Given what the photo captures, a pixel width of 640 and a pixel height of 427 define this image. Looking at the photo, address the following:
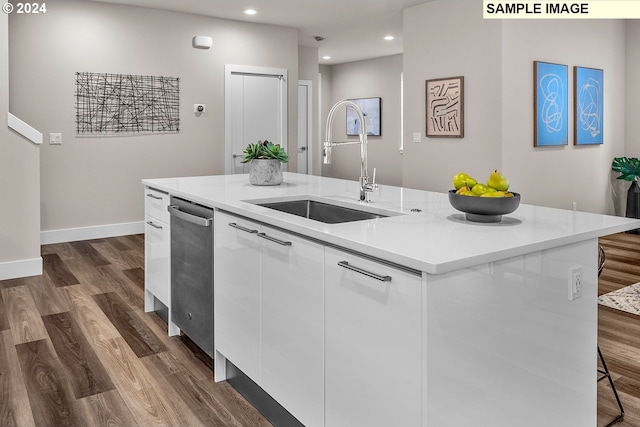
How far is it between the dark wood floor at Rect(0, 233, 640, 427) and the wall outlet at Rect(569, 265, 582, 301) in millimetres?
763

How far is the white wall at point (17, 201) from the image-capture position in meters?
4.14

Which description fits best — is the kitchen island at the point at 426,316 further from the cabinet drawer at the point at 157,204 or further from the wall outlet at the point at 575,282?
the cabinet drawer at the point at 157,204

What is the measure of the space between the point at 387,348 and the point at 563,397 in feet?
2.17

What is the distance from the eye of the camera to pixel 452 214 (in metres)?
1.91

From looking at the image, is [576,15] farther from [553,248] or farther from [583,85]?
[553,248]

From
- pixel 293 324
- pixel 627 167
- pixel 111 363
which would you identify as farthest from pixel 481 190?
pixel 627 167

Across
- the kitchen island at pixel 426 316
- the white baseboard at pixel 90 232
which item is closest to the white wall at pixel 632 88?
the kitchen island at pixel 426 316

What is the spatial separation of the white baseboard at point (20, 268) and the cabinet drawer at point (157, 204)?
1674 mm

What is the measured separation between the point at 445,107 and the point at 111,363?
434 centimetres

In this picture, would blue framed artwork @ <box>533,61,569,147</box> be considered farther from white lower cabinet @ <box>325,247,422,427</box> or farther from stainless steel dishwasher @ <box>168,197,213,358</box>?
white lower cabinet @ <box>325,247,422,427</box>

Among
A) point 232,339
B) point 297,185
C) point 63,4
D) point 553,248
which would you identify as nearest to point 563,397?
point 553,248

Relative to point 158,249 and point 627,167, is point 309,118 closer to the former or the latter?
point 627,167

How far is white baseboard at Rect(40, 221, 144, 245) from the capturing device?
5559 millimetres

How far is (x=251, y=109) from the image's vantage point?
22.8 feet
